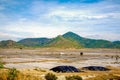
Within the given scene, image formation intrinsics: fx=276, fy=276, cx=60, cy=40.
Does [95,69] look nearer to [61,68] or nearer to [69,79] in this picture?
[61,68]

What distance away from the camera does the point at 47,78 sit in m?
33.3

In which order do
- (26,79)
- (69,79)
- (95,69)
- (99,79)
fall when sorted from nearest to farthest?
(26,79), (69,79), (99,79), (95,69)

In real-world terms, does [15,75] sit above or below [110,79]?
above

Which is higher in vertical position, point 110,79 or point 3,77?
point 3,77

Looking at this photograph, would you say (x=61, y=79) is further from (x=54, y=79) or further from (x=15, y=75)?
(x=15, y=75)

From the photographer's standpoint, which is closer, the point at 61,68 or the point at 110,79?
the point at 110,79

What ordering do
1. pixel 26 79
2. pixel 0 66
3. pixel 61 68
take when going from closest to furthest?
pixel 26 79 → pixel 0 66 → pixel 61 68

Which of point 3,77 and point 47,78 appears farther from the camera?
point 47,78

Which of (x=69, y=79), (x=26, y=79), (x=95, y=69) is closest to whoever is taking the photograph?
(x=26, y=79)

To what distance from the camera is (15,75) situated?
21938 mm

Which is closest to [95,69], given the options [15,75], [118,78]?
[118,78]

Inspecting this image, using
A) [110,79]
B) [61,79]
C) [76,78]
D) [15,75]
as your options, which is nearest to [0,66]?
[61,79]

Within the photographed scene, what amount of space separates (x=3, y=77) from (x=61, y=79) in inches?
592

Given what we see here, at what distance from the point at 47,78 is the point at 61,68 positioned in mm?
20974
